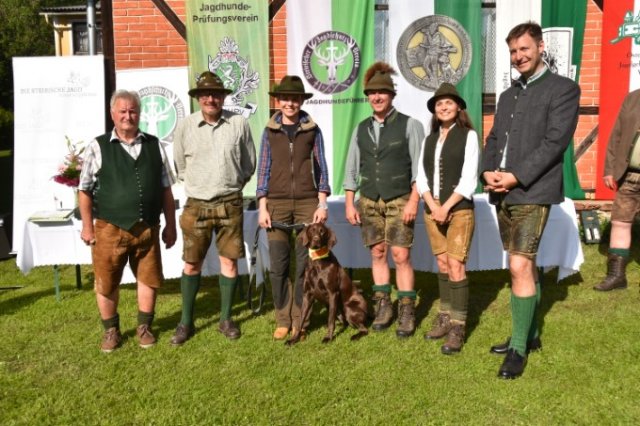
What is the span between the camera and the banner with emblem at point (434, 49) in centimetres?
729

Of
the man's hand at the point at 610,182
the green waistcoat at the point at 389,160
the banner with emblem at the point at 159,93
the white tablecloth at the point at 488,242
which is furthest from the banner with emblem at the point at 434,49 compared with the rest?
the green waistcoat at the point at 389,160

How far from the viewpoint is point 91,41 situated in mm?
15383

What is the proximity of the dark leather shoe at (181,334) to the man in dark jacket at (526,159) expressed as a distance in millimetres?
2194

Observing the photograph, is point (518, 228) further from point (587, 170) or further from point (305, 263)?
point (587, 170)

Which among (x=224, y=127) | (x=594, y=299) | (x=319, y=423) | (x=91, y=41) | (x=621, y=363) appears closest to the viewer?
(x=319, y=423)

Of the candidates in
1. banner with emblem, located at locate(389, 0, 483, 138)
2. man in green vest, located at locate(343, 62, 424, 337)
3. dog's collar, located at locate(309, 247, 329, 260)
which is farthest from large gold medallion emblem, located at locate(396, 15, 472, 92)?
dog's collar, located at locate(309, 247, 329, 260)

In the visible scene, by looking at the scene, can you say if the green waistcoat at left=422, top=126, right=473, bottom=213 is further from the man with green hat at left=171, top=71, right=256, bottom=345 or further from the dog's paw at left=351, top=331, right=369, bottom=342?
the man with green hat at left=171, top=71, right=256, bottom=345

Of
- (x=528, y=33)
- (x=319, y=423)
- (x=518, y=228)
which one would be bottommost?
(x=319, y=423)

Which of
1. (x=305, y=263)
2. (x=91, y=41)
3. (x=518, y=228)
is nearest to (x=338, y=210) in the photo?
(x=305, y=263)

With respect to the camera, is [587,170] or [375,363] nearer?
[375,363]

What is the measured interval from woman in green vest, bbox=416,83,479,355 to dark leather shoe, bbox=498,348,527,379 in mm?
416

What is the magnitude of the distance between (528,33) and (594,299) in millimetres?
2920

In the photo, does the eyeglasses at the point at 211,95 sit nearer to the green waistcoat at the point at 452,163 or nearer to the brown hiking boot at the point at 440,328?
the green waistcoat at the point at 452,163

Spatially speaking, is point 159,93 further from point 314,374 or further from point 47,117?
point 314,374
